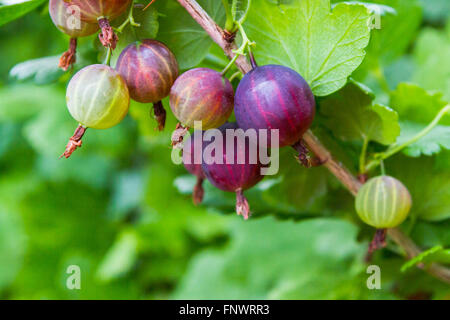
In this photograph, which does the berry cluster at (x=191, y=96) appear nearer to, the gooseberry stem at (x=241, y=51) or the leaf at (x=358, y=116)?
the gooseberry stem at (x=241, y=51)

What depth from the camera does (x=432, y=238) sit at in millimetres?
728

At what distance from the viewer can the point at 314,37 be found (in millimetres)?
541

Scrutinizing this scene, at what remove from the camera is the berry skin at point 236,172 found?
0.52 m

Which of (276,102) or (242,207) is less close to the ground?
(276,102)

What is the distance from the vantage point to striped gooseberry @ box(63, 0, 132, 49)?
49cm

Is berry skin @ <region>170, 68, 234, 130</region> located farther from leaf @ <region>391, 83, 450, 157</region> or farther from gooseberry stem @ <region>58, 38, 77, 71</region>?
leaf @ <region>391, 83, 450, 157</region>

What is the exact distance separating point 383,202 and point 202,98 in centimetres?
25

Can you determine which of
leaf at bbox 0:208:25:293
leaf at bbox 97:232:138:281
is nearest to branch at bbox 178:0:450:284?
leaf at bbox 97:232:138:281

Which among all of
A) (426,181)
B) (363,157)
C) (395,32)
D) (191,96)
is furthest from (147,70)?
(395,32)

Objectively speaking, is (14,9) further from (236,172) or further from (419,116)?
(419,116)

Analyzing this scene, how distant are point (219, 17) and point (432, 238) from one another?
0.44 metres

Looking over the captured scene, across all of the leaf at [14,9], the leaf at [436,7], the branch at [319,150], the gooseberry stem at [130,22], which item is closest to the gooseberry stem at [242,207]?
the branch at [319,150]

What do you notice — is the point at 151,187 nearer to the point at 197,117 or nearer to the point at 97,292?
the point at 97,292
